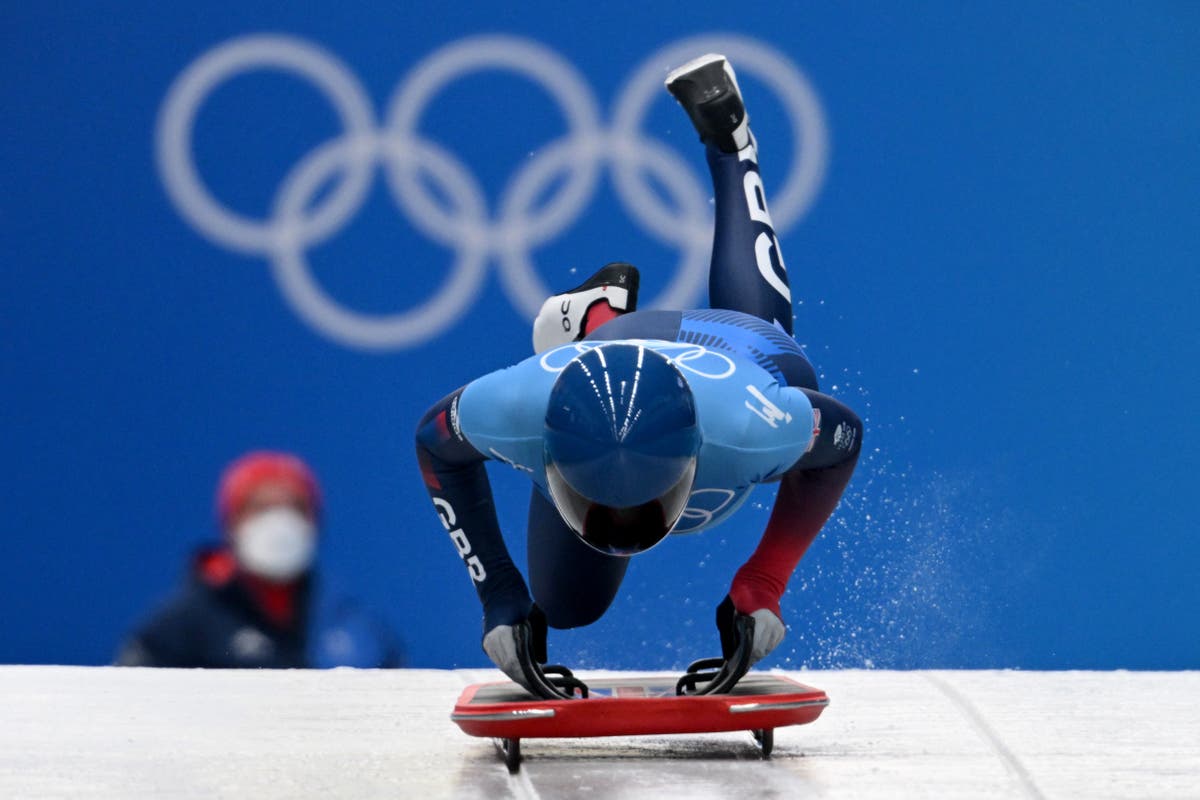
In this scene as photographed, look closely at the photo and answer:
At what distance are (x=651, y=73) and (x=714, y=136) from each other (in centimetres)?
134

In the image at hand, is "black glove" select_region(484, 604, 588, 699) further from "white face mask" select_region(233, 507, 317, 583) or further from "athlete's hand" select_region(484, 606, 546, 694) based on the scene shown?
"white face mask" select_region(233, 507, 317, 583)

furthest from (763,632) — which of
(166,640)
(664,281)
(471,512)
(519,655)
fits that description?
(166,640)

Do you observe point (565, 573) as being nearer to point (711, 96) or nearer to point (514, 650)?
point (514, 650)

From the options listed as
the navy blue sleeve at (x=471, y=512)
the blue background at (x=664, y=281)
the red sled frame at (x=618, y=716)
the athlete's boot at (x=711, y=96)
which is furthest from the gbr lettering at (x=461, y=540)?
the blue background at (x=664, y=281)

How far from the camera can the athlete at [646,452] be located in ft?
7.62

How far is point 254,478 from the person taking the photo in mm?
5043

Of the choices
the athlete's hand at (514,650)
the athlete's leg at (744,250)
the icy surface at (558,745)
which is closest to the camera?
the icy surface at (558,745)

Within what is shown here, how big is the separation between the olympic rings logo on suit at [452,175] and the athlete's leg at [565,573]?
5.49ft

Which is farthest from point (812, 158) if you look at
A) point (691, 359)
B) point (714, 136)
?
point (691, 359)

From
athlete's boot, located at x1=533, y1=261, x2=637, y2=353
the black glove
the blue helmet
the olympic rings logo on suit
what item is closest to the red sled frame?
the black glove

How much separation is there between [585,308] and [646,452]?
5.47 feet

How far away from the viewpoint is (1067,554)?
5.02 m

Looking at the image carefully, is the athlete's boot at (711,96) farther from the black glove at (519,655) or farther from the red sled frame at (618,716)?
the red sled frame at (618,716)

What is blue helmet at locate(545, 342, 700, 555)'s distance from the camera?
2287 millimetres
